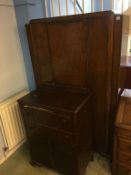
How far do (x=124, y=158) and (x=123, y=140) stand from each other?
0.66 feet

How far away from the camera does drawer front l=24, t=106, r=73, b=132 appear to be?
1.30 metres

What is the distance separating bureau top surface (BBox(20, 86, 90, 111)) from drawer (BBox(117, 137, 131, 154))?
0.45 meters

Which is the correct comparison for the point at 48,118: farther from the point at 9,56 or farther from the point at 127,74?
the point at 127,74

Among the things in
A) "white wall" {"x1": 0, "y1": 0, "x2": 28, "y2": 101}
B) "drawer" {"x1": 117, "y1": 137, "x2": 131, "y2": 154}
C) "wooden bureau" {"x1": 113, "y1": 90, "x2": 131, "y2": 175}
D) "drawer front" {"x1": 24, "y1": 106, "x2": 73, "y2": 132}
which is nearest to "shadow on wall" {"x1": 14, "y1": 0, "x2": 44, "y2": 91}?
"white wall" {"x1": 0, "y1": 0, "x2": 28, "y2": 101}

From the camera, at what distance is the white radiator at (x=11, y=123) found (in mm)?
1680

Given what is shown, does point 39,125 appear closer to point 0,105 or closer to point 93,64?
point 0,105

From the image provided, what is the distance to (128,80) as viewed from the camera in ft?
5.64

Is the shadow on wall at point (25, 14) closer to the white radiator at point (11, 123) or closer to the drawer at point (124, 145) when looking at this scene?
the white radiator at point (11, 123)

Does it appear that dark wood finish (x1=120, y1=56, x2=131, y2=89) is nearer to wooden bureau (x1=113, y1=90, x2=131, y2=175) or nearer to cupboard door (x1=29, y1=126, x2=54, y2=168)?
wooden bureau (x1=113, y1=90, x2=131, y2=175)

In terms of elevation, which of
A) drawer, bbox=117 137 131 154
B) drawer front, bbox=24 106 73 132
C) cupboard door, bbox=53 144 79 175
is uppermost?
drawer front, bbox=24 106 73 132

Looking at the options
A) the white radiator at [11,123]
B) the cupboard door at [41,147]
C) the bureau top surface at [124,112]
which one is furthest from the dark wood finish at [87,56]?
the cupboard door at [41,147]

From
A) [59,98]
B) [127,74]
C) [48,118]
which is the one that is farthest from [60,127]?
[127,74]

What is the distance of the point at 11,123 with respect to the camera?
5.82 ft

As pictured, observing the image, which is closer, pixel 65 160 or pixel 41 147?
pixel 65 160
